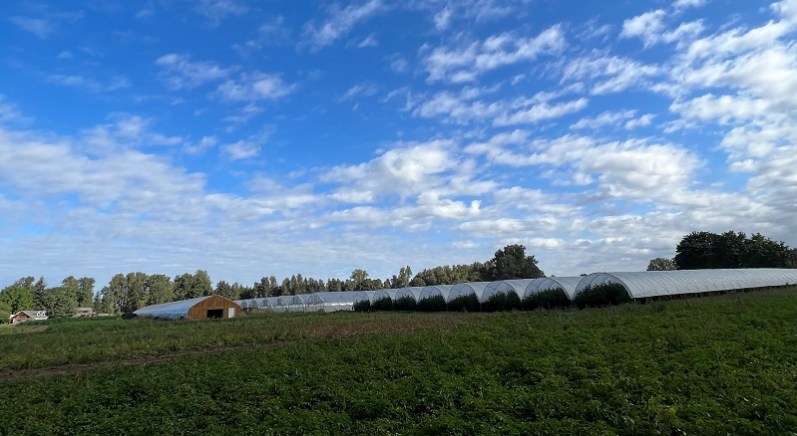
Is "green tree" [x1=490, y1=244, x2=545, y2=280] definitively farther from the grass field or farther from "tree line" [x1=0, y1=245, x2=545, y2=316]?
the grass field

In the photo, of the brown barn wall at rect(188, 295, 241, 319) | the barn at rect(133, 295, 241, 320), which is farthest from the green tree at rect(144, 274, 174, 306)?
the brown barn wall at rect(188, 295, 241, 319)

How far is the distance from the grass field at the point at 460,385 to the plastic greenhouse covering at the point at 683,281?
44.8ft

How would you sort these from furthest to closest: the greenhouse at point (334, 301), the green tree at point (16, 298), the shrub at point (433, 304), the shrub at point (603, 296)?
the green tree at point (16, 298), the greenhouse at point (334, 301), the shrub at point (433, 304), the shrub at point (603, 296)

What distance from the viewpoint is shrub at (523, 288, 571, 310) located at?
3609cm

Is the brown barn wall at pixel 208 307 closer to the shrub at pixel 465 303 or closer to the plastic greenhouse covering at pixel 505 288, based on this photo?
the shrub at pixel 465 303

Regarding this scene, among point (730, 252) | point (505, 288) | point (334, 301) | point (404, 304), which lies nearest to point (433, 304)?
point (404, 304)

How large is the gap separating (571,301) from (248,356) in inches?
1023

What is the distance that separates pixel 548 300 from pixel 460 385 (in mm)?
27672

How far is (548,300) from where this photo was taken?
37062 millimetres

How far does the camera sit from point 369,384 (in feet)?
40.8

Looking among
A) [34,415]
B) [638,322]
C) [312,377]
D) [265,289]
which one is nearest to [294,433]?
[312,377]

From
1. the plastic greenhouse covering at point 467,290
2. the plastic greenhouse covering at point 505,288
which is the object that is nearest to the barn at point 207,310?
the plastic greenhouse covering at point 467,290

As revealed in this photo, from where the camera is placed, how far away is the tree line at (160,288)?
427ft

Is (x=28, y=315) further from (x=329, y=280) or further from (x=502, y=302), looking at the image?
(x=502, y=302)
